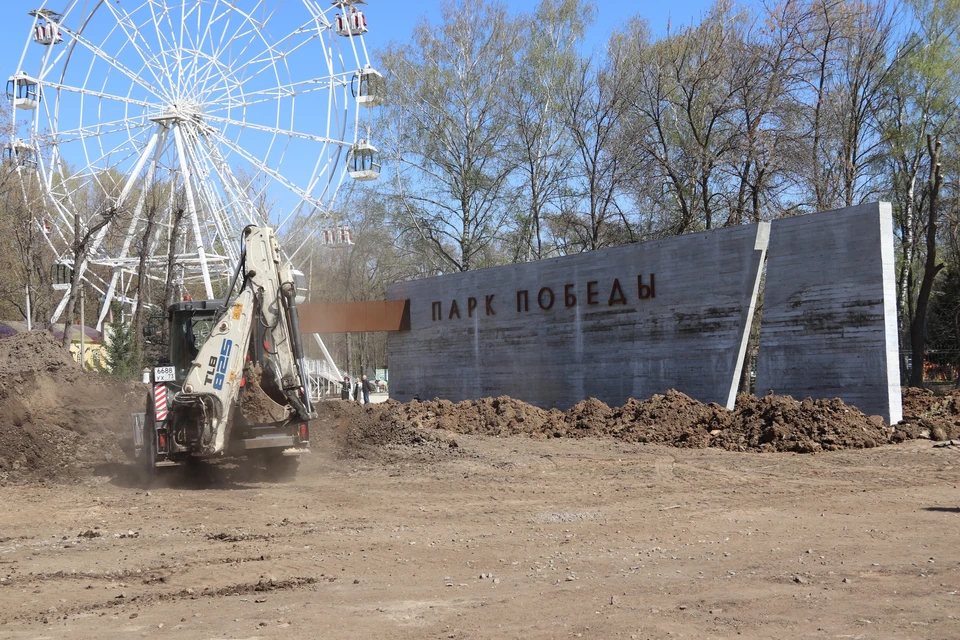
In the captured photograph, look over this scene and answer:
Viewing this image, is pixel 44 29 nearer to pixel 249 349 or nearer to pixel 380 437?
pixel 380 437

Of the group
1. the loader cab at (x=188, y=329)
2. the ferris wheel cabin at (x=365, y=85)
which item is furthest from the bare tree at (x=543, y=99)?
the loader cab at (x=188, y=329)

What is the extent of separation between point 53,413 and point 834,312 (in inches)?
572

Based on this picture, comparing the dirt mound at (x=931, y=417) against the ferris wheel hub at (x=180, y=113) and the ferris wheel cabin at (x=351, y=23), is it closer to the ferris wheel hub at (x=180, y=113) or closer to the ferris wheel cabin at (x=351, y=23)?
the ferris wheel cabin at (x=351, y=23)

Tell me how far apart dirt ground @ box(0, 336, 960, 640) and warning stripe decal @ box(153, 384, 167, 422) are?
1.05 meters

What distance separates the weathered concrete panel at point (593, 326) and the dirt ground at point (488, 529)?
9.06 feet

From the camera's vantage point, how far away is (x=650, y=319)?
2198 centimetres

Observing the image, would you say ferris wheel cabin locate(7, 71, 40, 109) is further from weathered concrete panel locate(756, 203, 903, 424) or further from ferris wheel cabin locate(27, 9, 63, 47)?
weathered concrete panel locate(756, 203, 903, 424)

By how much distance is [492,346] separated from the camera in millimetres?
26906

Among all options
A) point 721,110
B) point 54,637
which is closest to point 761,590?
point 54,637

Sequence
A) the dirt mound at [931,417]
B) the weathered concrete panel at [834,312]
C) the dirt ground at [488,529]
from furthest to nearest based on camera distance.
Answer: the weathered concrete panel at [834,312], the dirt mound at [931,417], the dirt ground at [488,529]

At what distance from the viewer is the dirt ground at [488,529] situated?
6016mm

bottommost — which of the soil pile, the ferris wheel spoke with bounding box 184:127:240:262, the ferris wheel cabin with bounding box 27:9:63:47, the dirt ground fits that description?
the dirt ground

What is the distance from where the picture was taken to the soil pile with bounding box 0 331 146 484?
46.5 feet

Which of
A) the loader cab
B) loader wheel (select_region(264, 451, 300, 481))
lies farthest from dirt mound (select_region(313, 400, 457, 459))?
the loader cab
